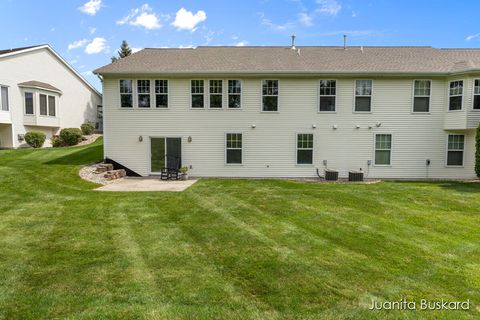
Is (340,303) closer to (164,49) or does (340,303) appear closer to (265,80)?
(265,80)

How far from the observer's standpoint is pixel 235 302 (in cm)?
351

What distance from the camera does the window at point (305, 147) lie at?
1353cm

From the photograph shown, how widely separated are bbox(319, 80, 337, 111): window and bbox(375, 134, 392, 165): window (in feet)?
8.37

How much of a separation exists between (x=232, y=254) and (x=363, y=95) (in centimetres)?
1108

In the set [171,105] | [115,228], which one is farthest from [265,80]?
[115,228]

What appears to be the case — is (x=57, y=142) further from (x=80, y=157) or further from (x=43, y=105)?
(x=80, y=157)

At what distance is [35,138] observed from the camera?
19.6 metres

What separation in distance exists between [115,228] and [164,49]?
12538mm

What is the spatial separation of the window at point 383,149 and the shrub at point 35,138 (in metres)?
20.8

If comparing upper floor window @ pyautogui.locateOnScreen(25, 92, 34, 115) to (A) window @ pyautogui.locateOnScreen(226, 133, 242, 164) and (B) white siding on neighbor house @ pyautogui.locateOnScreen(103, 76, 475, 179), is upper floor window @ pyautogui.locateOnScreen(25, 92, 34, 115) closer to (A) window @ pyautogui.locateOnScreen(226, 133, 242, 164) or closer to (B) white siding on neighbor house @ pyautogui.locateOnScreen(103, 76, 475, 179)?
(B) white siding on neighbor house @ pyautogui.locateOnScreen(103, 76, 475, 179)

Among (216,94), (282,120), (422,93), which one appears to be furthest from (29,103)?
(422,93)

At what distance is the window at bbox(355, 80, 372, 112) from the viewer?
1326 centimetres

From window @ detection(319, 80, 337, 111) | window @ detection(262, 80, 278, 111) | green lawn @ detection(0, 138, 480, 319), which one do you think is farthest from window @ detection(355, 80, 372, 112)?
green lawn @ detection(0, 138, 480, 319)

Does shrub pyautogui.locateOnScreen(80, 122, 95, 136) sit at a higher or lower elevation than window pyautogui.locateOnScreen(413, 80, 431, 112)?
lower
